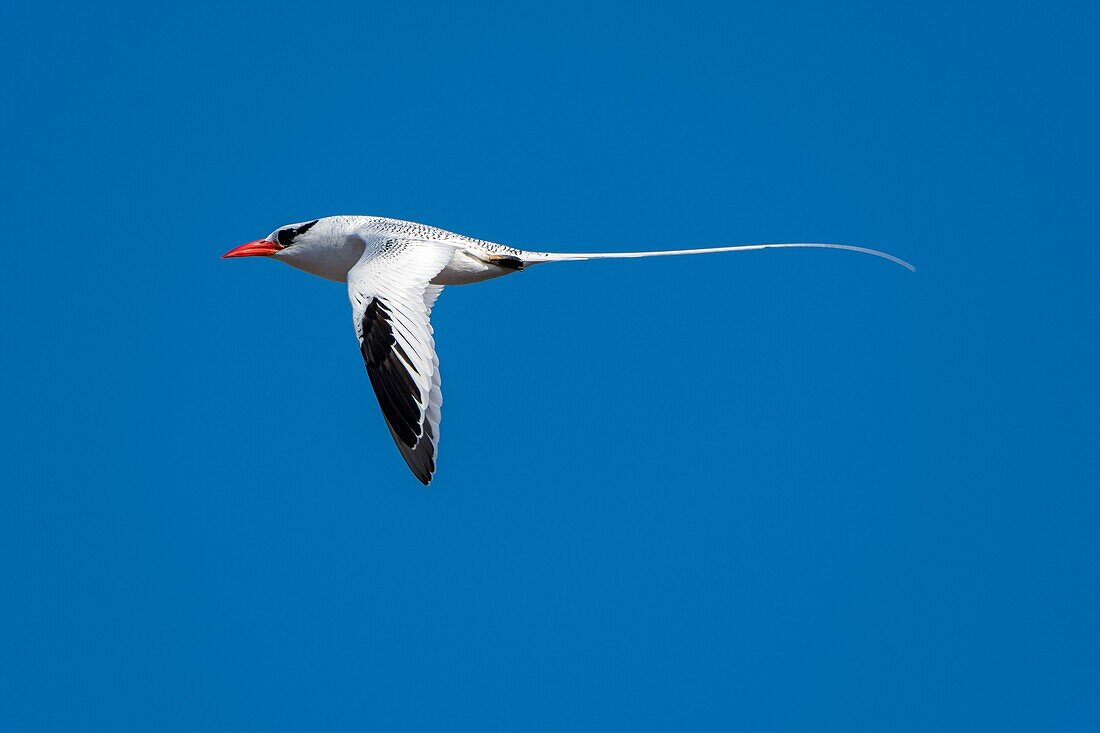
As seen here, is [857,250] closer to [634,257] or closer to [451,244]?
[634,257]

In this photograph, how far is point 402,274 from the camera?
17.8 m

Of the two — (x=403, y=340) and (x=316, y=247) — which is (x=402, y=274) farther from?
(x=316, y=247)

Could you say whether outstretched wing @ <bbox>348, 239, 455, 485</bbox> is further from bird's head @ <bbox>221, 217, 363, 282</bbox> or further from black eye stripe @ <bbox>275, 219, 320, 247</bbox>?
black eye stripe @ <bbox>275, 219, 320, 247</bbox>

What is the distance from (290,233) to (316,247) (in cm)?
59

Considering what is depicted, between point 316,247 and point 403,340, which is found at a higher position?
point 316,247

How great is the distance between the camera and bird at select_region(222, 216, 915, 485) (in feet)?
52.5

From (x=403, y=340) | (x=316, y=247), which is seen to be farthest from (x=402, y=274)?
(x=316, y=247)

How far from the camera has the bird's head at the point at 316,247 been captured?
19969 mm

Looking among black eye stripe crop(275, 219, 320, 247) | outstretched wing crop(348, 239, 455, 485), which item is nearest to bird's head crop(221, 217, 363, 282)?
black eye stripe crop(275, 219, 320, 247)

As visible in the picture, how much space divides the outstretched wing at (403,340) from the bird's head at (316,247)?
5.08 ft

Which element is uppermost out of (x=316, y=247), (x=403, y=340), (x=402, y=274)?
(x=316, y=247)

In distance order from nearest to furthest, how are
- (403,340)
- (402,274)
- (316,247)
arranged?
(403,340) < (402,274) < (316,247)

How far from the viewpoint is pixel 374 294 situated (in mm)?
17250

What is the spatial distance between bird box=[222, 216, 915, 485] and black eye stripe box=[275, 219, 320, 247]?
13mm
